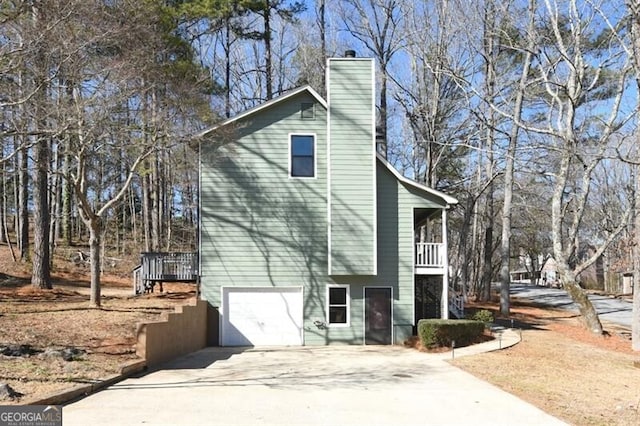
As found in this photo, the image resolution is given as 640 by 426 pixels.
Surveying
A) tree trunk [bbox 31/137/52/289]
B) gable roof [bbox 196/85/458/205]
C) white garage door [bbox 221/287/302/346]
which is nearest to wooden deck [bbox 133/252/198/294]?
white garage door [bbox 221/287/302/346]

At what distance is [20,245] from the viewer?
2688 centimetres

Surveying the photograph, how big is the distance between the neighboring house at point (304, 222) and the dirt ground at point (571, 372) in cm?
377

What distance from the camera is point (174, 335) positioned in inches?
550

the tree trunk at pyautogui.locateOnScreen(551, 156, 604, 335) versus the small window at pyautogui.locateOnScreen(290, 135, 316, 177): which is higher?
the small window at pyautogui.locateOnScreen(290, 135, 316, 177)

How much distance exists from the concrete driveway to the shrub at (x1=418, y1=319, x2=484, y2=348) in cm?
182

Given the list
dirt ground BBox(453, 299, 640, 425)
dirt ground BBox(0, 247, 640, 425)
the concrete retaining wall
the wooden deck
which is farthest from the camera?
the wooden deck

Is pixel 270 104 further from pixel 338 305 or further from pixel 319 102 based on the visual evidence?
pixel 338 305

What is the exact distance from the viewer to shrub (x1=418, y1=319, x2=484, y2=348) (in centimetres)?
1594

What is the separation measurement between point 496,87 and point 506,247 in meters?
6.83

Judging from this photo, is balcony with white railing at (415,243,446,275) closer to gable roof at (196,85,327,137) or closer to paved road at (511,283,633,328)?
gable roof at (196,85,327,137)

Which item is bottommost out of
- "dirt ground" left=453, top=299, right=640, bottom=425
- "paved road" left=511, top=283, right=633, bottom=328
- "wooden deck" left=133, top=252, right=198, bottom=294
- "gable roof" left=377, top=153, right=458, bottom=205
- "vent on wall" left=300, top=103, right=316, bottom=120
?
"paved road" left=511, top=283, right=633, bottom=328

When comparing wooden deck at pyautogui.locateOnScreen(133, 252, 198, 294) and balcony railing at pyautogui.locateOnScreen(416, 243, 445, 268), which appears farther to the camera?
wooden deck at pyautogui.locateOnScreen(133, 252, 198, 294)

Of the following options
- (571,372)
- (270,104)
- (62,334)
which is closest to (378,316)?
(571,372)

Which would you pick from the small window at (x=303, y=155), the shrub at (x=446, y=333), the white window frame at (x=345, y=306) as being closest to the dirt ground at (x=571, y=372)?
the shrub at (x=446, y=333)
